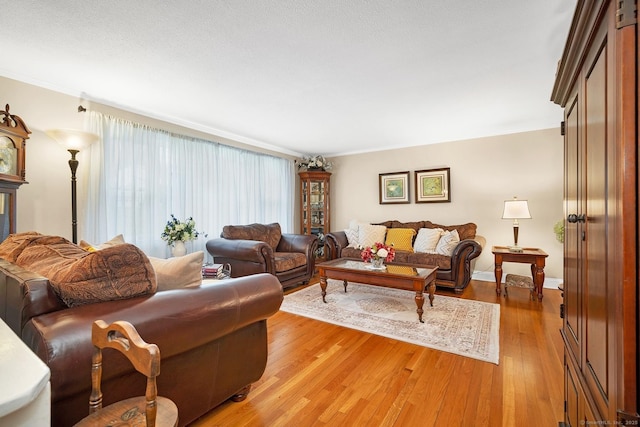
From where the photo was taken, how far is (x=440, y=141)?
485 cm

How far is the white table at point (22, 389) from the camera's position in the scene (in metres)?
0.52

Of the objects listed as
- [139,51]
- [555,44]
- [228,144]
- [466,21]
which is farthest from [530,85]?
[228,144]

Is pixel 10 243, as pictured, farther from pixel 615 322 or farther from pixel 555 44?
pixel 555 44

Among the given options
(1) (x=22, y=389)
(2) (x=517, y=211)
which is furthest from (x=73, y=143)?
(2) (x=517, y=211)

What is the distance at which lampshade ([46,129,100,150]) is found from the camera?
2.51 metres

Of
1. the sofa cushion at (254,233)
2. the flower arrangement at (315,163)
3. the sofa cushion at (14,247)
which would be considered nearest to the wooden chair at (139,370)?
the sofa cushion at (14,247)

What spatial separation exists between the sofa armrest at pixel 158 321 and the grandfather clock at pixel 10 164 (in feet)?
6.29

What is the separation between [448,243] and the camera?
406 centimetres

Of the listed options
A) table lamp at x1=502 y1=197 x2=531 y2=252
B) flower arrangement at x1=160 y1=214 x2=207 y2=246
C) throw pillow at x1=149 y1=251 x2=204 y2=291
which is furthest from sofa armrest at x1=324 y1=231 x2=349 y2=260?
throw pillow at x1=149 y1=251 x2=204 y2=291

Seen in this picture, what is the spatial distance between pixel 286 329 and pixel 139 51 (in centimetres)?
269

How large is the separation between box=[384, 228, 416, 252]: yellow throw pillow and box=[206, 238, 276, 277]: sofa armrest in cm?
210

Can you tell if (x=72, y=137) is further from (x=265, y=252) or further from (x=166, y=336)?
(x=166, y=336)

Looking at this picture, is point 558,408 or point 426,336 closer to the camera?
point 558,408

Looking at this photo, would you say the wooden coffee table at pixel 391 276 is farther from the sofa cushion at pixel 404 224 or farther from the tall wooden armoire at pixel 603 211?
the tall wooden armoire at pixel 603 211
